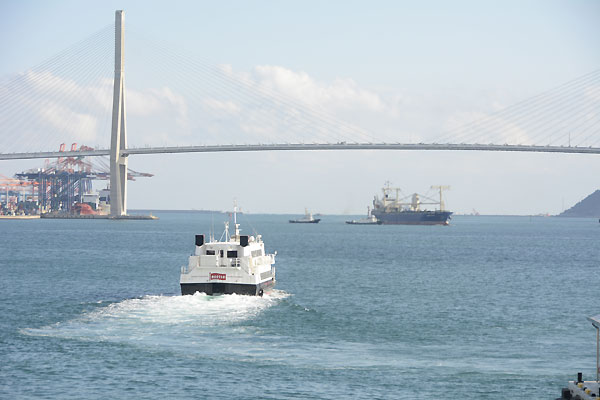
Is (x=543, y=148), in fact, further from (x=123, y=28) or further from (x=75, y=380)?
(x=75, y=380)

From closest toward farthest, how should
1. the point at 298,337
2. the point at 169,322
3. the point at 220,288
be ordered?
the point at 298,337 < the point at 169,322 < the point at 220,288

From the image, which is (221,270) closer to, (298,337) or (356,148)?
(298,337)

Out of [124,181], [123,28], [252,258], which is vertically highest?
[123,28]

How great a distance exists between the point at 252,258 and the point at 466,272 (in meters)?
28.3

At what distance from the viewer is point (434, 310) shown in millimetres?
43250

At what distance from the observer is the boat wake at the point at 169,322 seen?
32.6m

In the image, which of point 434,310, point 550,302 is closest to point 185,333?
point 434,310

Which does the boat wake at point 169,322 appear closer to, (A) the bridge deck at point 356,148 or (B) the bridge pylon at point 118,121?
(A) the bridge deck at point 356,148

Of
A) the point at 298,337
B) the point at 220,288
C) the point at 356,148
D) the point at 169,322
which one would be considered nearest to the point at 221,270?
the point at 220,288

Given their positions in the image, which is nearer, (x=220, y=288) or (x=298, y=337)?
(x=298, y=337)

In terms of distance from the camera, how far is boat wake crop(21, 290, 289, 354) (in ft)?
107

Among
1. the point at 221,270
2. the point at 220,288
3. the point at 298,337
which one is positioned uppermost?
the point at 221,270

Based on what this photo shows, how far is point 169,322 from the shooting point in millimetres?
36062

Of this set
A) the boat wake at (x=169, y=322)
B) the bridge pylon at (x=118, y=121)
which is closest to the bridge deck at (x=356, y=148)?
the bridge pylon at (x=118, y=121)
